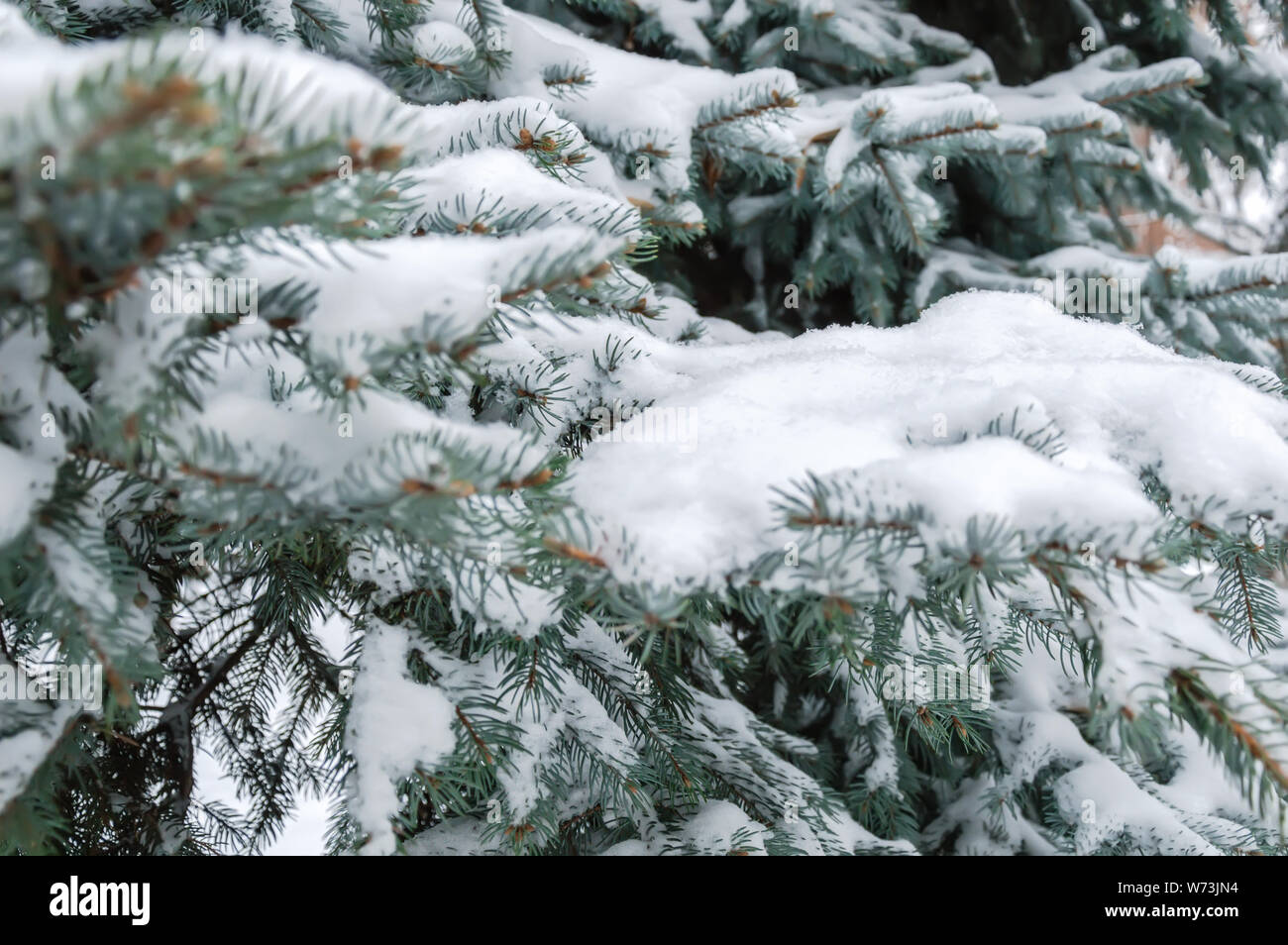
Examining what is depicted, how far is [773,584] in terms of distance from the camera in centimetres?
77

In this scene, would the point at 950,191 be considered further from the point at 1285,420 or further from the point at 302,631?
the point at 302,631

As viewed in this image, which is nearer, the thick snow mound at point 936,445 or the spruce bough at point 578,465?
the spruce bough at point 578,465

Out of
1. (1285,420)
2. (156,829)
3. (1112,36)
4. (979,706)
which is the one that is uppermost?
(1112,36)

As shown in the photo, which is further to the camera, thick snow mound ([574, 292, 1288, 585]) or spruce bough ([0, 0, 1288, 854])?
thick snow mound ([574, 292, 1288, 585])

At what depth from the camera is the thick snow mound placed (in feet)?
2.51

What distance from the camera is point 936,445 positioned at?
931 mm

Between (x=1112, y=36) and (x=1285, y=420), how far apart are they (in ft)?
7.81

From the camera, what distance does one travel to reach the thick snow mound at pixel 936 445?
2.51ft
